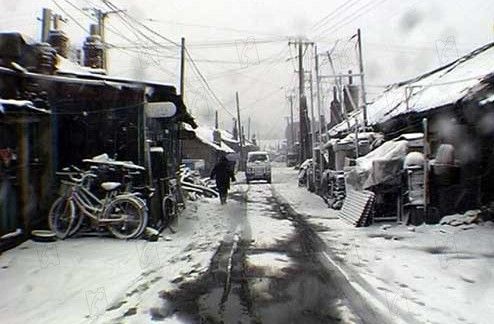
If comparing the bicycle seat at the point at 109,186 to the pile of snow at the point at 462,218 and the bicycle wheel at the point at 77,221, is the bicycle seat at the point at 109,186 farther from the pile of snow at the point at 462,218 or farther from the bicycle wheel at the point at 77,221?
the pile of snow at the point at 462,218

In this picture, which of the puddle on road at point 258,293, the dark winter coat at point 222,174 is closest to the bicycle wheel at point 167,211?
the puddle on road at point 258,293

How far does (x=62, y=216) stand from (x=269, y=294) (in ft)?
17.2

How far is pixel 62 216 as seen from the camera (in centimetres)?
952

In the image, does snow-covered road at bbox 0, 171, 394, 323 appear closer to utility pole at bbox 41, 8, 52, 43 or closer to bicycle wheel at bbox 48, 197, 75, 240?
bicycle wheel at bbox 48, 197, 75, 240

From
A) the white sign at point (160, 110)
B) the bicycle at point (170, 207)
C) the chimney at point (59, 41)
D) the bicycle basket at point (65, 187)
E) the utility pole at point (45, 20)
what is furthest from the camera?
the utility pole at point (45, 20)

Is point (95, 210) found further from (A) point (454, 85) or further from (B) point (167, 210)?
(A) point (454, 85)

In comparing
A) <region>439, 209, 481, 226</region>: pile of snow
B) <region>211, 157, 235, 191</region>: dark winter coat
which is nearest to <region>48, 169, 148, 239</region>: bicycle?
<region>439, 209, 481, 226</region>: pile of snow

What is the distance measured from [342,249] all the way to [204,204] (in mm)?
9675

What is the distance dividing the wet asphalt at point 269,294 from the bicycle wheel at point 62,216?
3009 mm

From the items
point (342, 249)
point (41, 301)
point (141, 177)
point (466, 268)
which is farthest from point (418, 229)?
point (41, 301)

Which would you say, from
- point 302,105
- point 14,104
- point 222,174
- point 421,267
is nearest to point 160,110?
point 14,104

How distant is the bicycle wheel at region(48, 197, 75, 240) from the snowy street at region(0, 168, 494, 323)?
0.34 metres

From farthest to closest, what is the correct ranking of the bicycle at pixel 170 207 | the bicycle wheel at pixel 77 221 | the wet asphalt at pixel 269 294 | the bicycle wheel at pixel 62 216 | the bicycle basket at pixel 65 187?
1. the bicycle at pixel 170 207
2. the bicycle basket at pixel 65 187
3. the bicycle wheel at pixel 77 221
4. the bicycle wheel at pixel 62 216
5. the wet asphalt at pixel 269 294

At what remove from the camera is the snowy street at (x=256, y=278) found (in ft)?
17.7
